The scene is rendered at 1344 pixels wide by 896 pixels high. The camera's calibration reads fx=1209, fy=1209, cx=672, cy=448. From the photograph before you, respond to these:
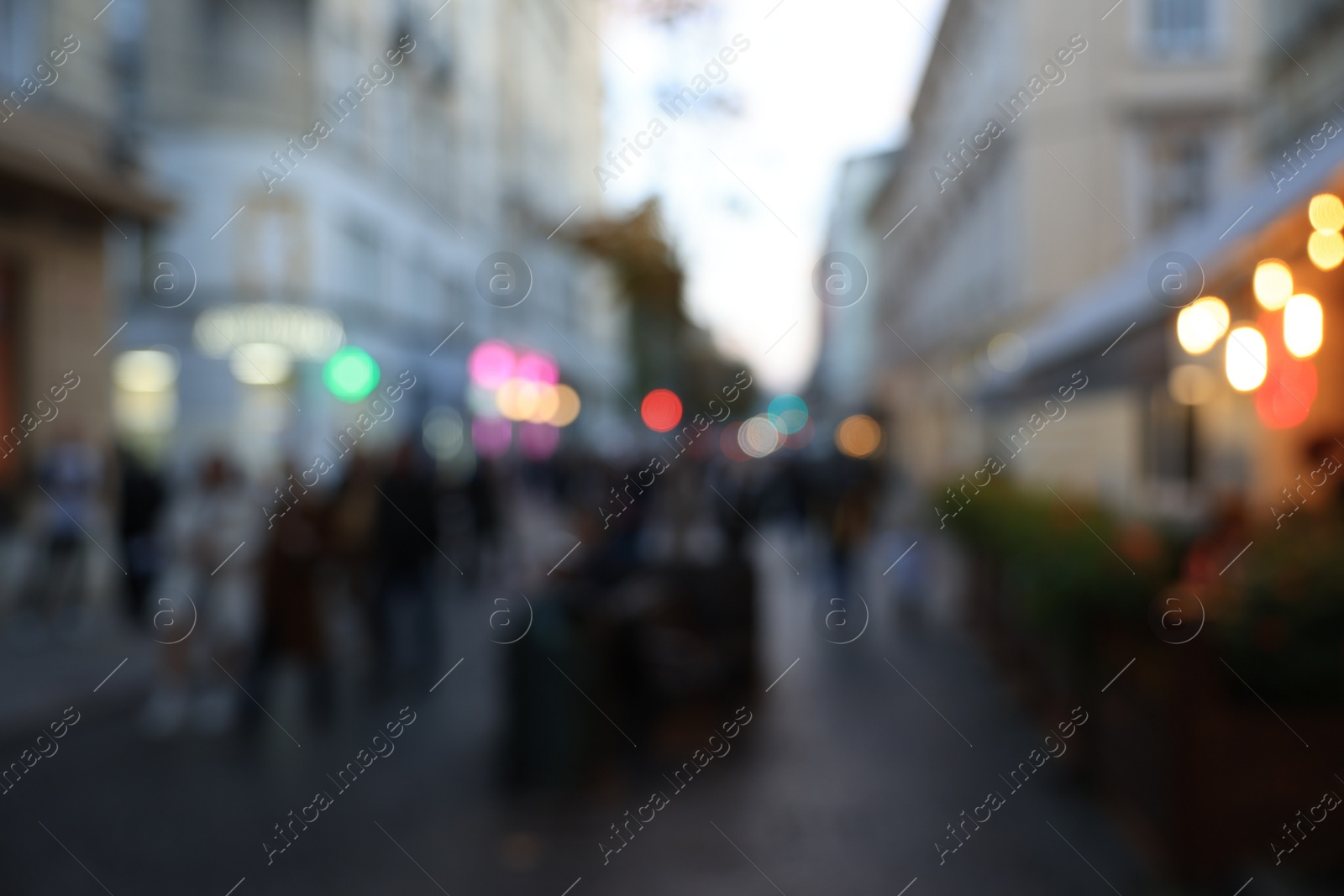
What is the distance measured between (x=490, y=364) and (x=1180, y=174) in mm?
17579

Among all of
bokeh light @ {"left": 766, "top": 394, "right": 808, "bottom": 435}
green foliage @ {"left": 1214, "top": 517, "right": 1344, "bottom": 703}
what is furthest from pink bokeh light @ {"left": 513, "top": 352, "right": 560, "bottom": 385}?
green foliage @ {"left": 1214, "top": 517, "right": 1344, "bottom": 703}

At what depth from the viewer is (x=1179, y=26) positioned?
21641 mm

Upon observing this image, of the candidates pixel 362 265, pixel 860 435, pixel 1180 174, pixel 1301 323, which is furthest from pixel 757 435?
pixel 1301 323

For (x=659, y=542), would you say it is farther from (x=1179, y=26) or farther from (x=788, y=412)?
(x=788, y=412)

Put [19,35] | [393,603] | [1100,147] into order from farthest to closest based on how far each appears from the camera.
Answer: [1100,147] → [19,35] → [393,603]

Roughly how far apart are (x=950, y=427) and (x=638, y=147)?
26347 mm

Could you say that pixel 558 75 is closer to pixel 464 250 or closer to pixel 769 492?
pixel 464 250

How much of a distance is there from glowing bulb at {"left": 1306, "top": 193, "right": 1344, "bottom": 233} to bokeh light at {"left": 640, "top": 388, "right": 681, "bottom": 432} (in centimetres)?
566

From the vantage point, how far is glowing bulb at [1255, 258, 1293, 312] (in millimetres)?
6383

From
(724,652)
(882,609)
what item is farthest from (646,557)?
(882,609)

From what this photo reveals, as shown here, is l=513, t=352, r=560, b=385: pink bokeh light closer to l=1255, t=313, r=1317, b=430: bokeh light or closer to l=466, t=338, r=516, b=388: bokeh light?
l=466, t=338, r=516, b=388: bokeh light

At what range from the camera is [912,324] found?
45156 mm

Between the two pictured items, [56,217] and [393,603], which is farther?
[56,217]

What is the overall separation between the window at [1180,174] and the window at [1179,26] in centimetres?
149
